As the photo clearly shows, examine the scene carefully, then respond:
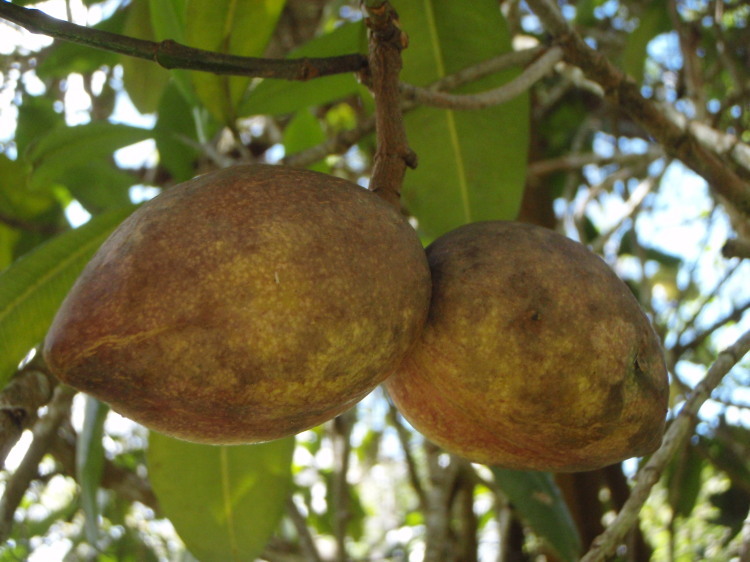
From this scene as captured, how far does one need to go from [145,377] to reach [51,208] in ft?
4.66

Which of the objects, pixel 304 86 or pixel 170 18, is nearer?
pixel 170 18

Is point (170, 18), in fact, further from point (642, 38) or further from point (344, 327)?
point (642, 38)

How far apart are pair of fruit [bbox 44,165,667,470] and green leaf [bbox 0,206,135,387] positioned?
0.42 metres

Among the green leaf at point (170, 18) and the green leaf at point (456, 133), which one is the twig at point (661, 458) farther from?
the green leaf at point (170, 18)

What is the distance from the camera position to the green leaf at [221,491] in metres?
1.38

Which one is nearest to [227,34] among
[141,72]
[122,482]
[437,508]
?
[141,72]

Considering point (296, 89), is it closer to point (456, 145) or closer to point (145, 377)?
point (456, 145)

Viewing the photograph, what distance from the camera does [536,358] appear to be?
86 centimetres

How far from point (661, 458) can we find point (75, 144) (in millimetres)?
1160

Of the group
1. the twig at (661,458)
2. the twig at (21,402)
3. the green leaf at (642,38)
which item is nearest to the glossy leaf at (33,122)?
the twig at (21,402)

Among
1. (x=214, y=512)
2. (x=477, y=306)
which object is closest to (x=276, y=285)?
(x=477, y=306)

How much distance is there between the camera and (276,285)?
2.46 ft

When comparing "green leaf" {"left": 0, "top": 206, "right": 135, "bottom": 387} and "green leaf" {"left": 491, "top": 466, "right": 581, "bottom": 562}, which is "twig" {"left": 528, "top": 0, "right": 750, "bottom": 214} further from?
"green leaf" {"left": 0, "top": 206, "right": 135, "bottom": 387}

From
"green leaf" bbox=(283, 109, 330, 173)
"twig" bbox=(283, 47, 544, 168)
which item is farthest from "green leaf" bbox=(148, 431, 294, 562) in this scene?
"green leaf" bbox=(283, 109, 330, 173)
